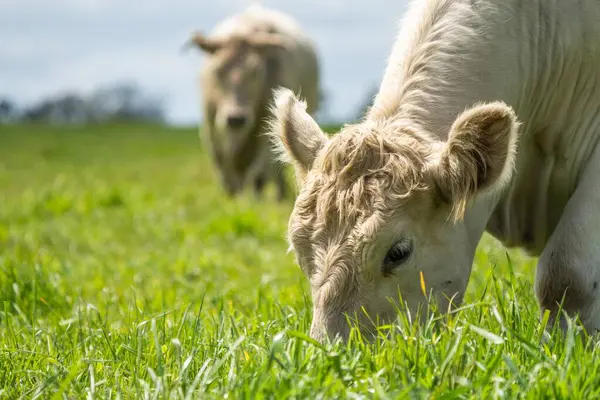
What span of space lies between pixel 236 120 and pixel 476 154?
9.04 meters

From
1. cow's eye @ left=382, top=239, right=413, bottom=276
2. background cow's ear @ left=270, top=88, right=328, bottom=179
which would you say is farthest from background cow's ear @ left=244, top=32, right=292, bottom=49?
cow's eye @ left=382, top=239, right=413, bottom=276

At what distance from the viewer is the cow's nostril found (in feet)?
40.1

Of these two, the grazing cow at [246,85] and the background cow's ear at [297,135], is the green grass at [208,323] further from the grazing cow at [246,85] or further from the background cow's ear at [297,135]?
the grazing cow at [246,85]

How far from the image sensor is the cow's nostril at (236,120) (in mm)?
12234

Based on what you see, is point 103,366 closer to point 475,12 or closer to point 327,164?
point 327,164

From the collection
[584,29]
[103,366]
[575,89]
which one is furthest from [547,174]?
[103,366]

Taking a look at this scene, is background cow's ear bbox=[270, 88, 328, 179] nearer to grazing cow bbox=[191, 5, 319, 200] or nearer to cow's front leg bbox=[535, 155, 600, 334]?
cow's front leg bbox=[535, 155, 600, 334]

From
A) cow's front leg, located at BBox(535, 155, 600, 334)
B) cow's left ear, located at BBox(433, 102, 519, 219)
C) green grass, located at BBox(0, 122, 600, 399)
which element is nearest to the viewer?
green grass, located at BBox(0, 122, 600, 399)

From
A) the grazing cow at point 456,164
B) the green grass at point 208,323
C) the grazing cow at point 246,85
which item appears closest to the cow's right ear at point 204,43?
the grazing cow at point 246,85

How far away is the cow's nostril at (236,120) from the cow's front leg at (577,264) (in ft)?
28.6

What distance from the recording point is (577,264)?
12.1 feet

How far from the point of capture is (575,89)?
4.12 metres

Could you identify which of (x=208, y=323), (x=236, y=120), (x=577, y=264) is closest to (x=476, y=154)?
(x=577, y=264)

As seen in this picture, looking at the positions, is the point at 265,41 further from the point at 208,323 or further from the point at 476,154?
the point at 476,154
